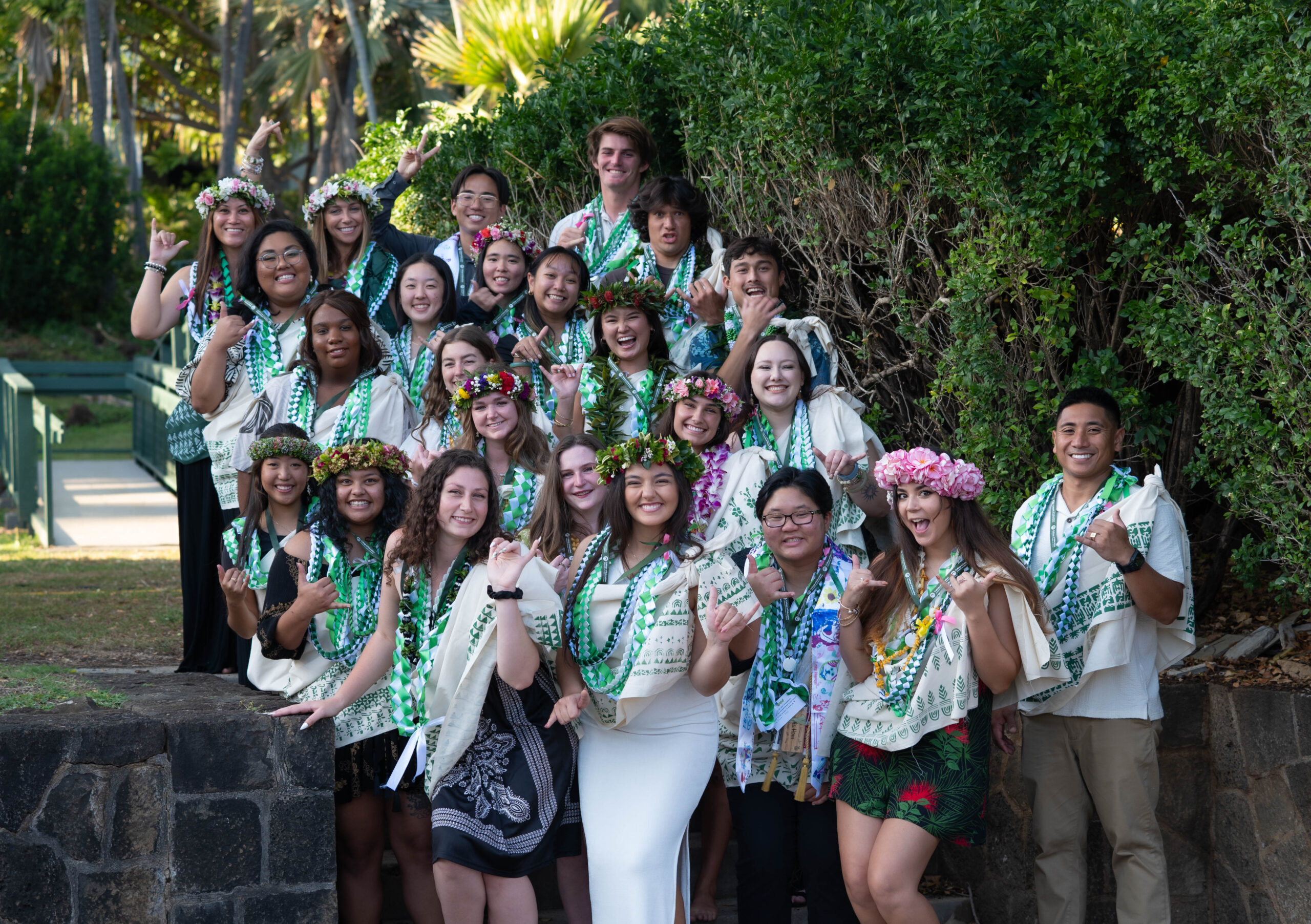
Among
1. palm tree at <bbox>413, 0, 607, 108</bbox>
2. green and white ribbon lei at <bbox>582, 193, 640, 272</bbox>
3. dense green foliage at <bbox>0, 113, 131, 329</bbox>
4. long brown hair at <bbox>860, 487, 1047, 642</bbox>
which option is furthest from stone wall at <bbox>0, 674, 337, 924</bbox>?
dense green foliage at <bbox>0, 113, 131, 329</bbox>

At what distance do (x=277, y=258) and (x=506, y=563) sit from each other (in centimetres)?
232

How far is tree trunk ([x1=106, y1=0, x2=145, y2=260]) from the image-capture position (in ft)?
73.5

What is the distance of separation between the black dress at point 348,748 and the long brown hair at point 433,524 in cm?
38

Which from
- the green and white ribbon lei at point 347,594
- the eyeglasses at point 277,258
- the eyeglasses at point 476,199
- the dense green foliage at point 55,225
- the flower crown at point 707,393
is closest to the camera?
the green and white ribbon lei at point 347,594

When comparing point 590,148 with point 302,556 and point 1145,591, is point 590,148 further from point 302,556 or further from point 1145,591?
point 1145,591

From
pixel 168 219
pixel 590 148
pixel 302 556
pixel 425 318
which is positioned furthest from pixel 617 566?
pixel 168 219

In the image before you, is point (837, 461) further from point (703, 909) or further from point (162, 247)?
point (162, 247)

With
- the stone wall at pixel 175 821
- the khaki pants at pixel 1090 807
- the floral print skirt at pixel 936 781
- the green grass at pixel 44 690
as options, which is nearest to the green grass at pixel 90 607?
the green grass at pixel 44 690

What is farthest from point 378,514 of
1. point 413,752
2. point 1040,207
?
point 1040,207

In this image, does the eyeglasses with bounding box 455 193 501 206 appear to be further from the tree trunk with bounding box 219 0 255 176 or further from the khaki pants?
the tree trunk with bounding box 219 0 255 176

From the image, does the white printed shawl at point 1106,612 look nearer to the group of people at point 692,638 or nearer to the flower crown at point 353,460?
the group of people at point 692,638

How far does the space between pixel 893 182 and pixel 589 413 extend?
1.50 metres

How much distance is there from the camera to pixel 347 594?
4.05m

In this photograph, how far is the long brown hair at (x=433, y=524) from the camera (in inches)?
150
